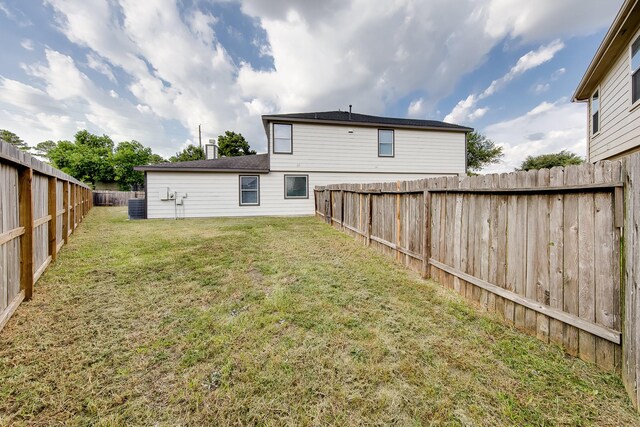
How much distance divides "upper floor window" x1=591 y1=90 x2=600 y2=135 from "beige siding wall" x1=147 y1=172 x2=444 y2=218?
925 centimetres

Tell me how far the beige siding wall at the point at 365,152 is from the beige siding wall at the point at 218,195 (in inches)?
26.3

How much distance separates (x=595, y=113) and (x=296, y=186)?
37.2 ft

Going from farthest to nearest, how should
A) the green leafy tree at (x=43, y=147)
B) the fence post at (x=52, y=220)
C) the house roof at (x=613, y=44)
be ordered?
the green leafy tree at (x=43, y=147) → the house roof at (x=613, y=44) → the fence post at (x=52, y=220)

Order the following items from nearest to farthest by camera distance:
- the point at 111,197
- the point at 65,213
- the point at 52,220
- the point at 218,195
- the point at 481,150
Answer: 1. the point at 52,220
2. the point at 65,213
3. the point at 218,195
4. the point at 111,197
5. the point at 481,150

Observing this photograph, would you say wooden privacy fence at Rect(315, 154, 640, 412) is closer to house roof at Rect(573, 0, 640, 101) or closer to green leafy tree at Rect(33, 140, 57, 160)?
house roof at Rect(573, 0, 640, 101)

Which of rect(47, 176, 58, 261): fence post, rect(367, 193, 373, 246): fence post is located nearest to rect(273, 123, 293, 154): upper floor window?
rect(367, 193, 373, 246): fence post

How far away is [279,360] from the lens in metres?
1.90

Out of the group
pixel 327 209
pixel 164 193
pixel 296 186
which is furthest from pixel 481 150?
pixel 164 193

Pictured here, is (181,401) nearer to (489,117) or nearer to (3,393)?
(3,393)

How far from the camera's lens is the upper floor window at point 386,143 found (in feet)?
43.7

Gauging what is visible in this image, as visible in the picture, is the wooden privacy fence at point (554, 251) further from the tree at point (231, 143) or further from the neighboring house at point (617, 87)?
the tree at point (231, 143)

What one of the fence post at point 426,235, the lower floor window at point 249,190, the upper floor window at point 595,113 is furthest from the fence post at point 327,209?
the upper floor window at point 595,113

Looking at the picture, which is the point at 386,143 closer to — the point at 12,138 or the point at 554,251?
the point at 554,251

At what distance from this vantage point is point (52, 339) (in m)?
2.15
